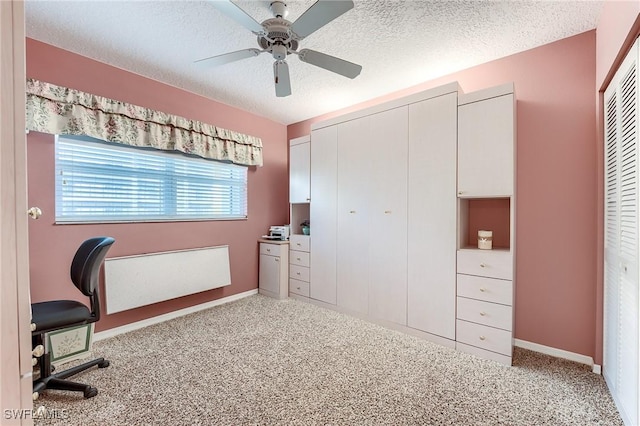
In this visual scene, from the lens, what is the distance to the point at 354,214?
Result: 3182mm

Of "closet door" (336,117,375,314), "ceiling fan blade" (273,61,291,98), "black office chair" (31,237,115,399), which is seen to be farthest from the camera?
"closet door" (336,117,375,314)

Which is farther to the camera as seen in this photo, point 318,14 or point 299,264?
point 299,264

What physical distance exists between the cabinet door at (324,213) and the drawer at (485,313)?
1439 millimetres

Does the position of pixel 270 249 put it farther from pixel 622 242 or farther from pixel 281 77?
pixel 622 242

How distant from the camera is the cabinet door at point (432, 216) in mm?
2494

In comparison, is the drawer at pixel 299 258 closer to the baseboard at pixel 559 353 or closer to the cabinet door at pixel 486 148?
the cabinet door at pixel 486 148

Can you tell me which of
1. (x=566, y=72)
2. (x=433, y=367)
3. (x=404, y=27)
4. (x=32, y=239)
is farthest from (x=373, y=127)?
(x=32, y=239)

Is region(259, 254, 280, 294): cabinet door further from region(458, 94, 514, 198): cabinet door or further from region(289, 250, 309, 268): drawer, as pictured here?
region(458, 94, 514, 198): cabinet door

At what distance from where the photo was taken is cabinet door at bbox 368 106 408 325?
2799mm

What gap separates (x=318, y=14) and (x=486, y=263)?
2186 mm

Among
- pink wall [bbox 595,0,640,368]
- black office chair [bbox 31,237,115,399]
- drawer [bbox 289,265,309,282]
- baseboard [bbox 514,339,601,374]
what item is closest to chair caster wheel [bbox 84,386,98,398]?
black office chair [bbox 31,237,115,399]

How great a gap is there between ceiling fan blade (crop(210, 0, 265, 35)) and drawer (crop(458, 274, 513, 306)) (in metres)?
2.47

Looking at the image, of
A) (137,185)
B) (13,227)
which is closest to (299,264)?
(137,185)

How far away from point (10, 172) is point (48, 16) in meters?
2.30
